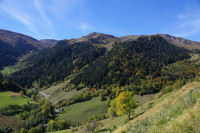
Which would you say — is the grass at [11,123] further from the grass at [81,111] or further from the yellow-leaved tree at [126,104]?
the yellow-leaved tree at [126,104]

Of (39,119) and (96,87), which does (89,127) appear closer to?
(39,119)

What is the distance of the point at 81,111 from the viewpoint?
99.7 meters

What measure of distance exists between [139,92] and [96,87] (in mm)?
54431

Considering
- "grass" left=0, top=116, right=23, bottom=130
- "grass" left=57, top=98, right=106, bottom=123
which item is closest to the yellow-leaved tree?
"grass" left=57, top=98, right=106, bottom=123

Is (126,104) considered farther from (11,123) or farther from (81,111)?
(11,123)

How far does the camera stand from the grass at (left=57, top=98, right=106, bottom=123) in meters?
90.9

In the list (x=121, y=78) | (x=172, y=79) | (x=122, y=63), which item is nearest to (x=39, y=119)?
(x=121, y=78)

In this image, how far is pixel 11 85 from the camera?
158875mm

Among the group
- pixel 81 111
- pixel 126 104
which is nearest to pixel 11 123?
pixel 81 111

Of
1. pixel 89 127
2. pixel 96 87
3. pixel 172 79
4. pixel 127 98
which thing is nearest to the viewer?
pixel 89 127

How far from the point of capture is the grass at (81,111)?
298ft

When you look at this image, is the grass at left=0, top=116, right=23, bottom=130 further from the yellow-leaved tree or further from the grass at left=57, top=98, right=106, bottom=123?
the yellow-leaved tree

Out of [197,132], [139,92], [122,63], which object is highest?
[122,63]

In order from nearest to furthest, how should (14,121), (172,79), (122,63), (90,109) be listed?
(14,121)
(90,109)
(172,79)
(122,63)
